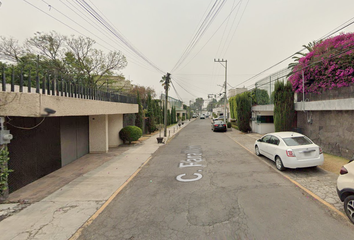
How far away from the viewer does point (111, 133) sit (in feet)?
46.0

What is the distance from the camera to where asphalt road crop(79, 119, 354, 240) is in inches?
140

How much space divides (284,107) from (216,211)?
1114 cm

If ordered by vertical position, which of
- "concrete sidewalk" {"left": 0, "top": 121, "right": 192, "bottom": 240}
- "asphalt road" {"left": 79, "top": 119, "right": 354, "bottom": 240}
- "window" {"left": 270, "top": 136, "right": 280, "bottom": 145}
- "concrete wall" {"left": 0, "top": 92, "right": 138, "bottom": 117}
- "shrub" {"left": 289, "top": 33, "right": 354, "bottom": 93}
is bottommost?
"concrete sidewalk" {"left": 0, "top": 121, "right": 192, "bottom": 240}

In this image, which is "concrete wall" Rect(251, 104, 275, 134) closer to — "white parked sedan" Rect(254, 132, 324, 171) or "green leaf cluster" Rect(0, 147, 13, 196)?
"white parked sedan" Rect(254, 132, 324, 171)

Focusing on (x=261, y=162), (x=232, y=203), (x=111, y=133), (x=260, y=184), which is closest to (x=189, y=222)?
(x=232, y=203)

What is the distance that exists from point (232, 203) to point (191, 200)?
109 centimetres

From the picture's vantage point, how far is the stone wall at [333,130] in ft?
27.6

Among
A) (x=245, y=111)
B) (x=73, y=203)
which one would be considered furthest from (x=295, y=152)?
(x=245, y=111)

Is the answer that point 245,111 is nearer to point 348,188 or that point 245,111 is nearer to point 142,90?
point 348,188

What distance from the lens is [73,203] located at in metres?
5.03

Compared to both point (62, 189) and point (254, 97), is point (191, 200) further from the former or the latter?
point (254, 97)

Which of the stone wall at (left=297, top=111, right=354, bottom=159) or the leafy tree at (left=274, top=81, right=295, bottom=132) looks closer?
the stone wall at (left=297, top=111, right=354, bottom=159)

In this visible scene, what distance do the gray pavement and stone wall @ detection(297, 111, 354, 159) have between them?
2763 mm

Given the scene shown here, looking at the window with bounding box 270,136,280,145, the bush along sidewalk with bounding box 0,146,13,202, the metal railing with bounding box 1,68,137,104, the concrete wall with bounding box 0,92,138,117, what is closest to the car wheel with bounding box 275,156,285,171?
the window with bounding box 270,136,280,145
